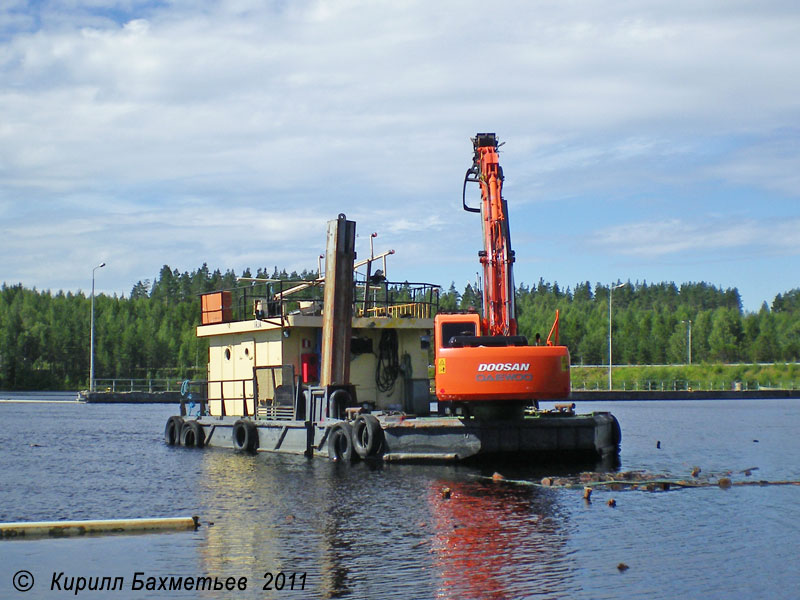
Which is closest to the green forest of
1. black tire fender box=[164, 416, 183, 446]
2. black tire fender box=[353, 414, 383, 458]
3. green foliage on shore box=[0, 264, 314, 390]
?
green foliage on shore box=[0, 264, 314, 390]

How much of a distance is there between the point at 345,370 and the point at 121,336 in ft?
385

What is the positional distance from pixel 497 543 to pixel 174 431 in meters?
20.6

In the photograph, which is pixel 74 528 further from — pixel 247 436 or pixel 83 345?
pixel 83 345

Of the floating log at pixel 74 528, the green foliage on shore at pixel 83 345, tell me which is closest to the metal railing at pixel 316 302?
the floating log at pixel 74 528

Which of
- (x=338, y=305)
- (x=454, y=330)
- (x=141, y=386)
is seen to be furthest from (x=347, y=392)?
(x=141, y=386)

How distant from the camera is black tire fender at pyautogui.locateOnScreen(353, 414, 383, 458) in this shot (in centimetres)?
2406

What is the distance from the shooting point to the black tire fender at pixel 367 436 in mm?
24062

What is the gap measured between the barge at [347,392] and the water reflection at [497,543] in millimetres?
3249

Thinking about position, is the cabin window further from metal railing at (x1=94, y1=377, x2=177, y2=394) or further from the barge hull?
metal railing at (x1=94, y1=377, x2=177, y2=394)

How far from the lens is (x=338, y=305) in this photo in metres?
26.3

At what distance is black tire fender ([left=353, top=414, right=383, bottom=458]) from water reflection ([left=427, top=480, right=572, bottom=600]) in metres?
3.53

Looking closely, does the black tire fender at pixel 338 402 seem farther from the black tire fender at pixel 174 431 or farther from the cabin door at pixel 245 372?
the black tire fender at pixel 174 431

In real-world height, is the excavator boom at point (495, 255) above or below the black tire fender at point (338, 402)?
above

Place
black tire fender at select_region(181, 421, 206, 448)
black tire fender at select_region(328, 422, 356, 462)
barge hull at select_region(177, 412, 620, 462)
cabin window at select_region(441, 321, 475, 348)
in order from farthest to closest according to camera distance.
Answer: black tire fender at select_region(181, 421, 206, 448) → black tire fender at select_region(328, 422, 356, 462) → cabin window at select_region(441, 321, 475, 348) → barge hull at select_region(177, 412, 620, 462)
